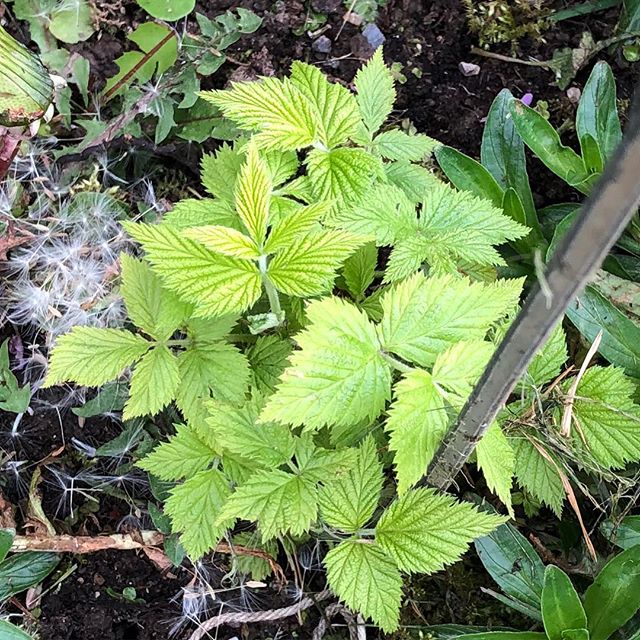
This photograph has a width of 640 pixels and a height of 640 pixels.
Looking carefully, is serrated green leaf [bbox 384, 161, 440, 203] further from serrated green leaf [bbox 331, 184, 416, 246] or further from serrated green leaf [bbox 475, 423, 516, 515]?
serrated green leaf [bbox 475, 423, 516, 515]

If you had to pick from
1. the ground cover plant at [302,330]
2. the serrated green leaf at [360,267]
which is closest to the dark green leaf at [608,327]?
the ground cover plant at [302,330]

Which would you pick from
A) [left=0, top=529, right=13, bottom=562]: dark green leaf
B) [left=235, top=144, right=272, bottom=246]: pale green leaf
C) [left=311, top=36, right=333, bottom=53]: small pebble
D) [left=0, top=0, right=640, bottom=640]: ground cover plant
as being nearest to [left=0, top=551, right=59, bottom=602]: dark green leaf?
[left=0, top=0, right=640, bottom=640]: ground cover plant

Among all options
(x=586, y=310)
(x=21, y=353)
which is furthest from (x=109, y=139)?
(x=586, y=310)

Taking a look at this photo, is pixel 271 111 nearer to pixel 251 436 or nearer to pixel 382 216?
pixel 382 216

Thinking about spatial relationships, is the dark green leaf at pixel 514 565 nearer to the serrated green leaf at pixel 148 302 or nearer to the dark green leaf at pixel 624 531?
the dark green leaf at pixel 624 531

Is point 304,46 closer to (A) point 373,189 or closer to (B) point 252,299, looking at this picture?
(A) point 373,189
